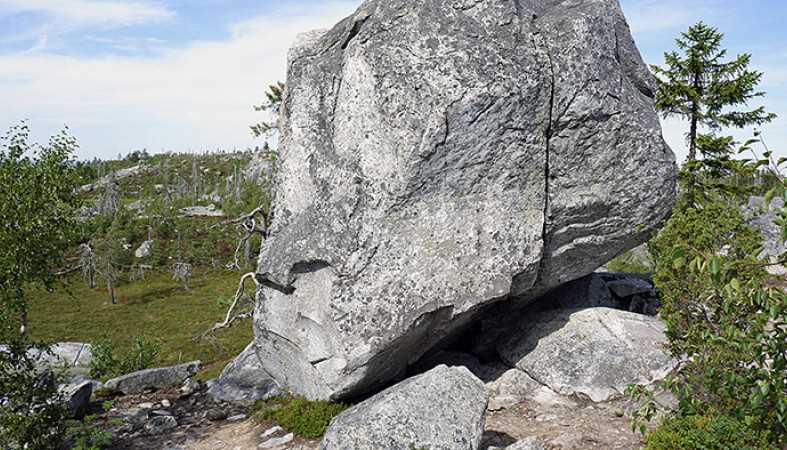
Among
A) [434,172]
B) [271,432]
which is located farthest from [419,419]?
[434,172]

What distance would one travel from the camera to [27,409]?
12.6 meters

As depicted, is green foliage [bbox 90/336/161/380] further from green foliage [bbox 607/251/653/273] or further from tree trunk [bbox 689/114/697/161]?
tree trunk [bbox 689/114/697/161]

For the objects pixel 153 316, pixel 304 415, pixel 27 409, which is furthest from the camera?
pixel 153 316

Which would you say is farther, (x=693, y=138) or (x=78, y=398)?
(x=693, y=138)

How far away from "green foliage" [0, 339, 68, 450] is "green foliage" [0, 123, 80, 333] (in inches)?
70.7

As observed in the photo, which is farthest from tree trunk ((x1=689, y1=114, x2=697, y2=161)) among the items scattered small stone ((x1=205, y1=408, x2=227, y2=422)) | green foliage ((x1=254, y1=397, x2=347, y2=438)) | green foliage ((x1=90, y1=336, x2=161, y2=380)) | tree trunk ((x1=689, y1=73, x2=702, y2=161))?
green foliage ((x1=90, y1=336, x2=161, y2=380))

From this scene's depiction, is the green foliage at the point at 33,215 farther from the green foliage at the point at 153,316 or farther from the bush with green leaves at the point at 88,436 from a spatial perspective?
the green foliage at the point at 153,316

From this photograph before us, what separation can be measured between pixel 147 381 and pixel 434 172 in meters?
11.4

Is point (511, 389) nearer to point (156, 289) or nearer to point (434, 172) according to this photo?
point (434, 172)

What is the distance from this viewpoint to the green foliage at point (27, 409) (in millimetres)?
12211

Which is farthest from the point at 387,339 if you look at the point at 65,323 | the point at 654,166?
the point at 65,323

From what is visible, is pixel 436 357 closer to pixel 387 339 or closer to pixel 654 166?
pixel 387 339

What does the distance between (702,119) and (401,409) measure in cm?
2380

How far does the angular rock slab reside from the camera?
44.8 ft
